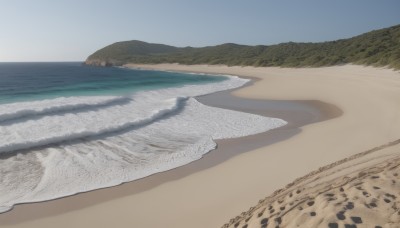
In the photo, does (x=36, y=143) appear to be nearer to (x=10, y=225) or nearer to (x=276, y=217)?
(x=10, y=225)

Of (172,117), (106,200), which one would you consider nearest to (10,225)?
(106,200)

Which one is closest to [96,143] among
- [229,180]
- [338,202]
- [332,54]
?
[229,180]

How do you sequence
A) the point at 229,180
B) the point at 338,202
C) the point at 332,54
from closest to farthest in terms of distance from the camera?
1. the point at 338,202
2. the point at 229,180
3. the point at 332,54

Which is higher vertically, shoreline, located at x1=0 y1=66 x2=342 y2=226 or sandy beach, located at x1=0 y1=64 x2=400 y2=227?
sandy beach, located at x1=0 y1=64 x2=400 y2=227

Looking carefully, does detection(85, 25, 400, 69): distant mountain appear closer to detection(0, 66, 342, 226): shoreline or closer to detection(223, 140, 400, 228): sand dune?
detection(0, 66, 342, 226): shoreline

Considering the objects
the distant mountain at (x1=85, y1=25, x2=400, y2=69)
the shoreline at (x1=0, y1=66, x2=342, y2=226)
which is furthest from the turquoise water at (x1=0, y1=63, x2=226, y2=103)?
the distant mountain at (x1=85, y1=25, x2=400, y2=69)

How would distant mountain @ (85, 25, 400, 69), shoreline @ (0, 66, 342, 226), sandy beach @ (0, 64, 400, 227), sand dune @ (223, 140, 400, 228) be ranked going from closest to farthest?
1. sand dune @ (223, 140, 400, 228)
2. sandy beach @ (0, 64, 400, 227)
3. shoreline @ (0, 66, 342, 226)
4. distant mountain @ (85, 25, 400, 69)

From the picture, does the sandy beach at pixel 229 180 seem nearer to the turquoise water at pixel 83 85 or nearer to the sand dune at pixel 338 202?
the sand dune at pixel 338 202

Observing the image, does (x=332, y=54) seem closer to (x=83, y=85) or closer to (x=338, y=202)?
(x=83, y=85)

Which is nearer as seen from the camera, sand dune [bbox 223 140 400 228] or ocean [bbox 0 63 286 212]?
sand dune [bbox 223 140 400 228]
